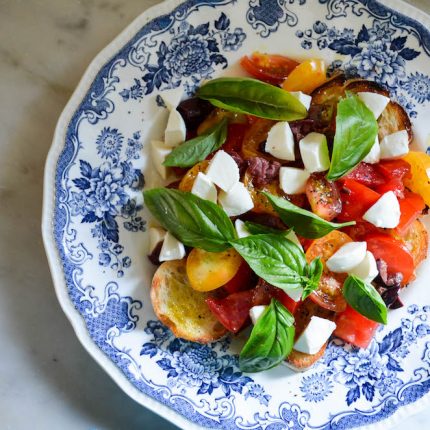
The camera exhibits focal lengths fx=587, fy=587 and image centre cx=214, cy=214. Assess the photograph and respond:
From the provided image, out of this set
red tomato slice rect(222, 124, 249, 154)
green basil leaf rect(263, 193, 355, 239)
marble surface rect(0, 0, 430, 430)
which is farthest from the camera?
marble surface rect(0, 0, 430, 430)

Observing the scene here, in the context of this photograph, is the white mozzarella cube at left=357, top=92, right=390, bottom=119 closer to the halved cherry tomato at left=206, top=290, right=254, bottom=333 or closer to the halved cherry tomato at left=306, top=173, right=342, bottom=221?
the halved cherry tomato at left=306, top=173, right=342, bottom=221

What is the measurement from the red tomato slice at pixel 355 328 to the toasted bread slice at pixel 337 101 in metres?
0.66

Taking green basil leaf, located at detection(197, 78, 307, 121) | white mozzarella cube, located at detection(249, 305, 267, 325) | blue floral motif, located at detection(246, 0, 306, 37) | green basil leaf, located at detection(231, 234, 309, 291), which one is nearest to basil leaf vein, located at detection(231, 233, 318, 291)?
green basil leaf, located at detection(231, 234, 309, 291)

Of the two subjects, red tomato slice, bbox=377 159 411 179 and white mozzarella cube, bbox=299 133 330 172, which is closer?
white mozzarella cube, bbox=299 133 330 172

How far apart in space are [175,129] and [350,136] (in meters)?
0.61

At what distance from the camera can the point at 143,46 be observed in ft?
6.91

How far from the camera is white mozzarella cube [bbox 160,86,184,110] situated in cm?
212

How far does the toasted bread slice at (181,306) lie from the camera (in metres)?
2.09

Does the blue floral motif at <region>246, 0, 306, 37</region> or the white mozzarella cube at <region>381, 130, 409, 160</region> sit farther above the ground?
the blue floral motif at <region>246, 0, 306, 37</region>

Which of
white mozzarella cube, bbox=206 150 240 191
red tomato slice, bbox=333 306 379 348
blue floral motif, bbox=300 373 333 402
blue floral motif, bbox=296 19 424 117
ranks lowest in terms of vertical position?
blue floral motif, bbox=300 373 333 402

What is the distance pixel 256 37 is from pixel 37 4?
919 mm

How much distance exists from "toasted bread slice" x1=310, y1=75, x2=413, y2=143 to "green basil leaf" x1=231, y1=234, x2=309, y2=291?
49 centimetres

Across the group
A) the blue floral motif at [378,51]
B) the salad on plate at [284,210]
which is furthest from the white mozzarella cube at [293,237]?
the blue floral motif at [378,51]

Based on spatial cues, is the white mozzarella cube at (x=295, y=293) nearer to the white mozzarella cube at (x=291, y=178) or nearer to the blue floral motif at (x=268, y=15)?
the white mozzarella cube at (x=291, y=178)
